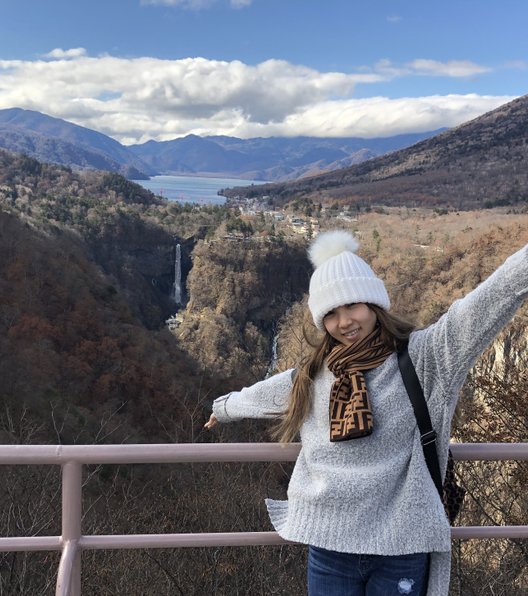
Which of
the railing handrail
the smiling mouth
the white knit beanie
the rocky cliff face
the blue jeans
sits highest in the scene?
the white knit beanie

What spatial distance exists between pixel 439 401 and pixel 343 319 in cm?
34

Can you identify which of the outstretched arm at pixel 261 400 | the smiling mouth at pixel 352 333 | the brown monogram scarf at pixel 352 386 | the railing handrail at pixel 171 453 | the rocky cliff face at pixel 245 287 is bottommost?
the rocky cliff face at pixel 245 287

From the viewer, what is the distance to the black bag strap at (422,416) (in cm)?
144

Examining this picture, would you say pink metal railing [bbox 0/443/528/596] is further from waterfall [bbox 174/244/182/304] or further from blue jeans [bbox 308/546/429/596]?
A: waterfall [bbox 174/244/182/304]

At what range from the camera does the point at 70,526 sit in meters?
1.68

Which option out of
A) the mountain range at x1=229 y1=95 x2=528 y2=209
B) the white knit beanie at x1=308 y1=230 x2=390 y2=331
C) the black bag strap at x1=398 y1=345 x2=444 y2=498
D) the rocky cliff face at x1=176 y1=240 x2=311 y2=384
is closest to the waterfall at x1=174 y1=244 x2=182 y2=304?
the rocky cliff face at x1=176 y1=240 x2=311 y2=384

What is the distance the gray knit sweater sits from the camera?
1.38m

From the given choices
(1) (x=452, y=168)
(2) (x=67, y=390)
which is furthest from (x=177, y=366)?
(1) (x=452, y=168)

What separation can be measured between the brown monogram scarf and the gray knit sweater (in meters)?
0.04

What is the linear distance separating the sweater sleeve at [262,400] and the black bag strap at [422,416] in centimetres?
38

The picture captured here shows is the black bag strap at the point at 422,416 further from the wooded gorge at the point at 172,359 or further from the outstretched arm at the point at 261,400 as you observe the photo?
the outstretched arm at the point at 261,400

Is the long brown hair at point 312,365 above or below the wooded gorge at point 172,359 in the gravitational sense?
above

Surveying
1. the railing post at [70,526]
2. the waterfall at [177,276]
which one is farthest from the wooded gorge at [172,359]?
the railing post at [70,526]

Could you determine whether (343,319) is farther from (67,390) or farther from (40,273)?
(40,273)
